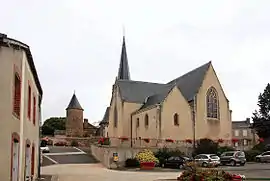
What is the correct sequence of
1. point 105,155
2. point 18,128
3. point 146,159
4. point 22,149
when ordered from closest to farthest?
point 18,128 → point 22,149 → point 146,159 → point 105,155

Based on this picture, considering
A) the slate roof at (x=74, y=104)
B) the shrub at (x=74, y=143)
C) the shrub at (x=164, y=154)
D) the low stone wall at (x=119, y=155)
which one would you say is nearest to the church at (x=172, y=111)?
the shrub at (x=164, y=154)

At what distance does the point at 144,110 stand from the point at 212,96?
9828mm

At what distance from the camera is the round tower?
76875 mm

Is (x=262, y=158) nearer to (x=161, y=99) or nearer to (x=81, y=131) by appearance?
(x=161, y=99)

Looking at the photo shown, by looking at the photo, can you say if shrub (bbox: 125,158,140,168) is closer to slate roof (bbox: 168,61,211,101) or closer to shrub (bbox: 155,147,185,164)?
shrub (bbox: 155,147,185,164)

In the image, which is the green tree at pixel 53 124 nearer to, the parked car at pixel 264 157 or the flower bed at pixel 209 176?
the parked car at pixel 264 157

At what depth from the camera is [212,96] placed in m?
56.3

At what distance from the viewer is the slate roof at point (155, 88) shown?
55656mm

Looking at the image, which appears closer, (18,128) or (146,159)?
(18,128)

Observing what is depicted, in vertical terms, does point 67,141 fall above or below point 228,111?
below

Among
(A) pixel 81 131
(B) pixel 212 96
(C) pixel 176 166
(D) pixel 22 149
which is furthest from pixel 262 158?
(A) pixel 81 131

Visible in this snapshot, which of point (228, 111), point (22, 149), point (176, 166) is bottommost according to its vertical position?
point (176, 166)

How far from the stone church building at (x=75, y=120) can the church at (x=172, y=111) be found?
1662cm

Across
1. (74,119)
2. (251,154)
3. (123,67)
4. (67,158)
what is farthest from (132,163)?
(74,119)
